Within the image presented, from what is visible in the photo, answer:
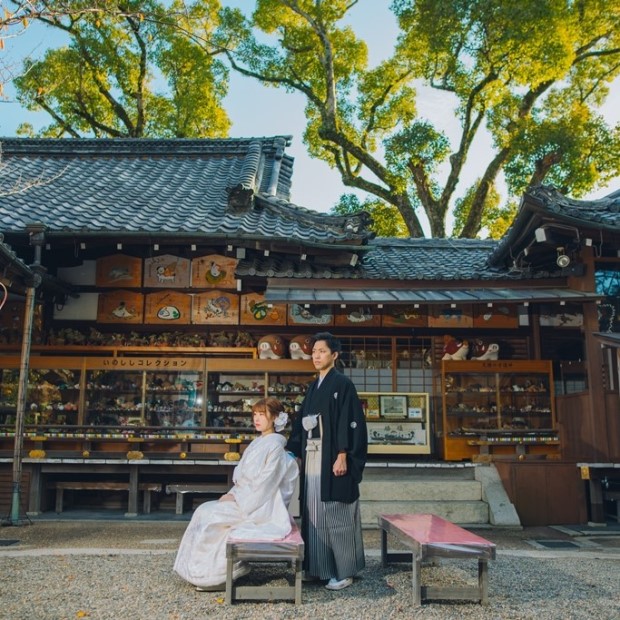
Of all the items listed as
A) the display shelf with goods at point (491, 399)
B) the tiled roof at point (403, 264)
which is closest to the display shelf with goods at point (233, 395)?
the tiled roof at point (403, 264)

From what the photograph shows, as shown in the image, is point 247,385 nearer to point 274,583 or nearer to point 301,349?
point 301,349

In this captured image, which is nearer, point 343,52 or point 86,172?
point 86,172

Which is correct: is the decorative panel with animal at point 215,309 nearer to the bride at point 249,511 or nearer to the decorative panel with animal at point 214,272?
the decorative panel with animal at point 214,272

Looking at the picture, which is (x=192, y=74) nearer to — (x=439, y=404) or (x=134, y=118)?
(x=134, y=118)

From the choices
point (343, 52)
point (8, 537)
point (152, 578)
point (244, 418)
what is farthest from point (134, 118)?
point (152, 578)

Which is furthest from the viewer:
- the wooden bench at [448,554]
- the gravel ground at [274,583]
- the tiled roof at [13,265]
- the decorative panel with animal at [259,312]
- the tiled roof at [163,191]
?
the decorative panel with animal at [259,312]

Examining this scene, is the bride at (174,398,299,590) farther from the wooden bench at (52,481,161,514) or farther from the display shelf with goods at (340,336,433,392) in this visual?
the display shelf with goods at (340,336,433,392)

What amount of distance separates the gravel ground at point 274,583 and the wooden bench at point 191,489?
188 cm

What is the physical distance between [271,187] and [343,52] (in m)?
12.4

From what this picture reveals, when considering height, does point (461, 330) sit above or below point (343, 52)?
below

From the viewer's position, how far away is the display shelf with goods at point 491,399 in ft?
33.3

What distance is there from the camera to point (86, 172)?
46.2ft

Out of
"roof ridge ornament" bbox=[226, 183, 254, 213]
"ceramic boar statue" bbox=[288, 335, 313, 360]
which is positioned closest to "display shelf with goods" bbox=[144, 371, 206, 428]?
"ceramic boar statue" bbox=[288, 335, 313, 360]

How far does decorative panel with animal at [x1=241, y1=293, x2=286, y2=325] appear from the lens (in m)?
10.8
